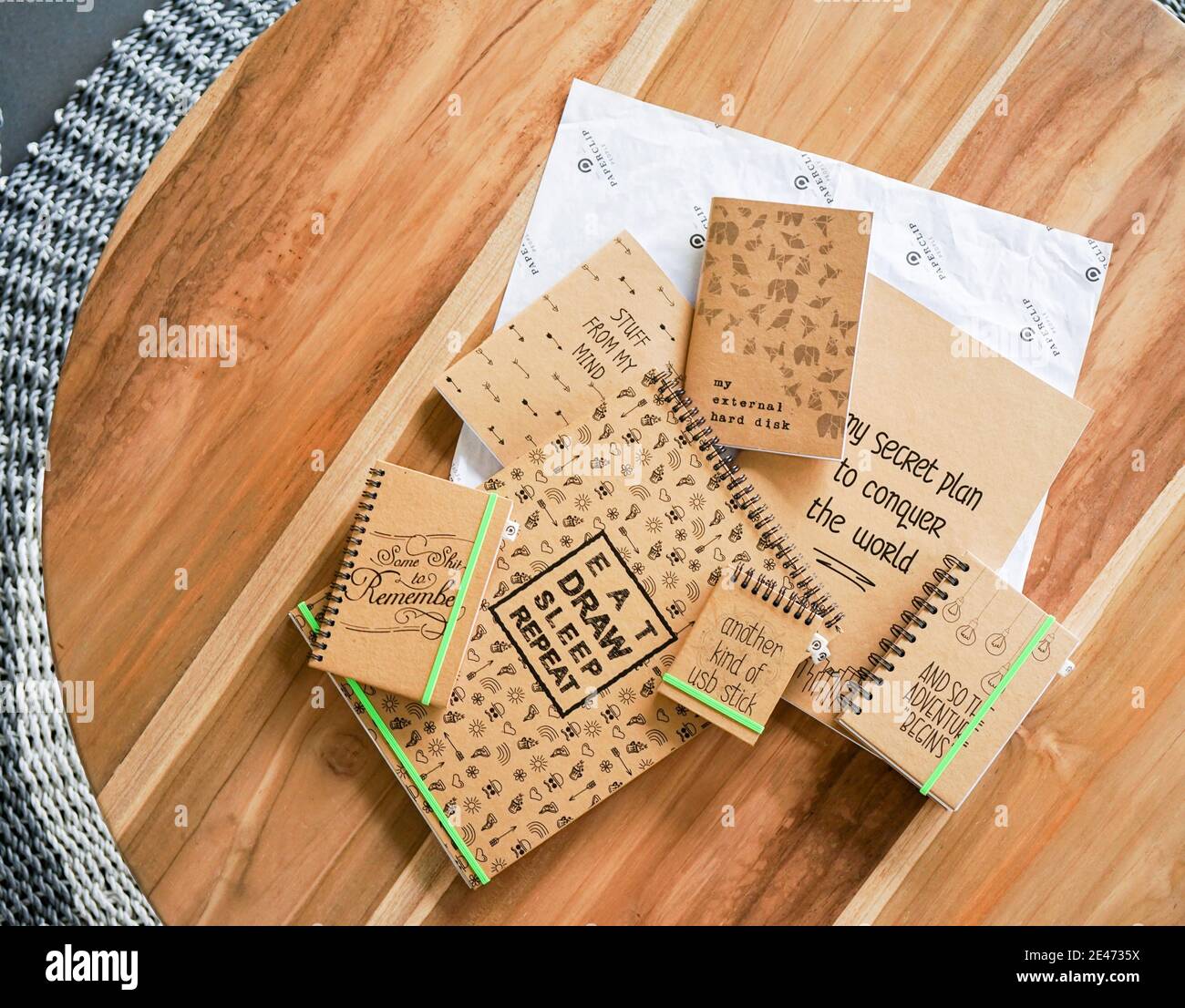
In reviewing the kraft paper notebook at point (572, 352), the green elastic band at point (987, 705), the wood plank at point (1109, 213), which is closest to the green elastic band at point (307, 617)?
the kraft paper notebook at point (572, 352)

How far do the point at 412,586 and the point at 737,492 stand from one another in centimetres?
32

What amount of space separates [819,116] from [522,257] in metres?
0.33

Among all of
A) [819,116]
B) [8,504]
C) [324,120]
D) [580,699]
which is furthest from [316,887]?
[819,116]

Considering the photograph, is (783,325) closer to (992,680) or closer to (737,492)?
(737,492)

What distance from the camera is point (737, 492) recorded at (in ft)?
2.62

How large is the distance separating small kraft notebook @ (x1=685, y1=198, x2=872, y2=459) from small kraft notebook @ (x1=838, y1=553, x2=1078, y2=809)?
0.19 m

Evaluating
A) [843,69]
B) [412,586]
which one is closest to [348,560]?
[412,586]

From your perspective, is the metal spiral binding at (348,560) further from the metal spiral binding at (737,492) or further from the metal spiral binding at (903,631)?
the metal spiral binding at (903,631)

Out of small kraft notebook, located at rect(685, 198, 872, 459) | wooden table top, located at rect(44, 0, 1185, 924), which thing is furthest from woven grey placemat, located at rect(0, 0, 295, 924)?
small kraft notebook, located at rect(685, 198, 872, 459)

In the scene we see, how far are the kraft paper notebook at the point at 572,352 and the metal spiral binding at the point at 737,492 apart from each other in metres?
0.04

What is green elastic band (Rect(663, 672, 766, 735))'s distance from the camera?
78cm

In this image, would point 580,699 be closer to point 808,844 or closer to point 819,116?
point 808,844
